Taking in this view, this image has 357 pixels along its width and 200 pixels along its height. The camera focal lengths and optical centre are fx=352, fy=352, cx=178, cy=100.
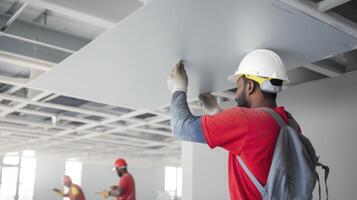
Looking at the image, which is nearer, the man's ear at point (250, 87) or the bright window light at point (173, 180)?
the man's ear at point (250, 87)

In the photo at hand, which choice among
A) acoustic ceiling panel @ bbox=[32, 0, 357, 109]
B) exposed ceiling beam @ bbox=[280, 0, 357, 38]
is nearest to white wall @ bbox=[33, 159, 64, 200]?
acoustic ceiling panel @ bbox=[32, 0, 357, 109]

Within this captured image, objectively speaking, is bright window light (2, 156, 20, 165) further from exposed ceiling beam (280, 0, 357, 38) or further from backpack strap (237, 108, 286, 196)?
exposed ceiling beam (280, 0, 357, 38)

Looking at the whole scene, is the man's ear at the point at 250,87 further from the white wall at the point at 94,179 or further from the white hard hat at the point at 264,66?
the white wall at the point at 94,179

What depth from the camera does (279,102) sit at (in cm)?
240

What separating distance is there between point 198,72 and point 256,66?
1.70 feet

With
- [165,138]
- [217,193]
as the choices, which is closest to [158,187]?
[165,138]

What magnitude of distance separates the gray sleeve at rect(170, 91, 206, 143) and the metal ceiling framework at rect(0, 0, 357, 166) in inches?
21.3

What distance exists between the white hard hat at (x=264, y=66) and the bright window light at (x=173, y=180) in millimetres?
12287

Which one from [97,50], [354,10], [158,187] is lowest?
[158,187]

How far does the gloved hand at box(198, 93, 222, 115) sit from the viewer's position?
2.11 meters

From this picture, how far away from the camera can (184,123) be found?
1.36 metres

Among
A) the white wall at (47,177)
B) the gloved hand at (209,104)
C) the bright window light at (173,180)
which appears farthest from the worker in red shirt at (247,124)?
the bright window light at (173,180)

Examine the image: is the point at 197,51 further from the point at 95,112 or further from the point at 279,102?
the point at 95,112

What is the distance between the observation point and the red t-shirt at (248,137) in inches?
48.7
